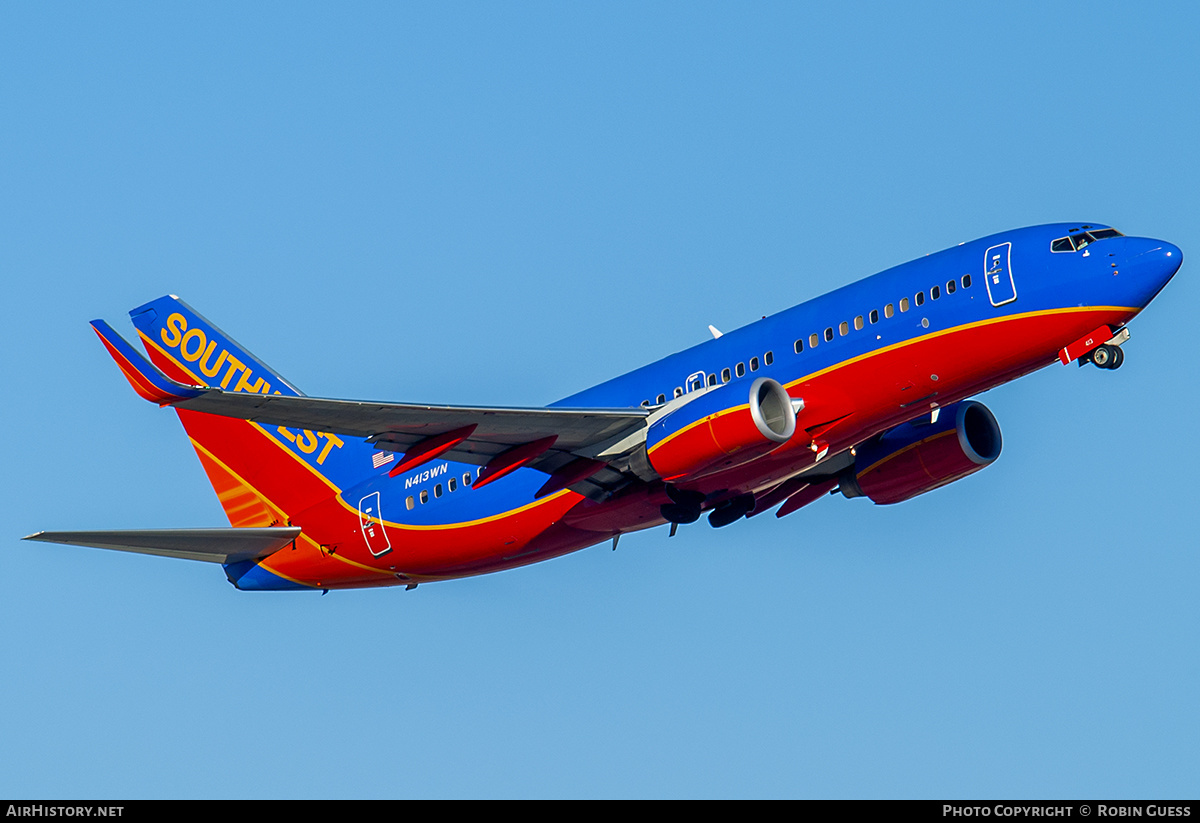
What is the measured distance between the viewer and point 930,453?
36844 millimetres

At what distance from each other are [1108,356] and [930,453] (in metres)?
6.68

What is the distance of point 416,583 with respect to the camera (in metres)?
38.8

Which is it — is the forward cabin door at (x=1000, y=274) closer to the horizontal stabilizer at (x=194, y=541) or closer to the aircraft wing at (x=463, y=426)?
the aircraft wing at (x=463, y=426)

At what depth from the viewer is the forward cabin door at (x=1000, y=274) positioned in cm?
3108

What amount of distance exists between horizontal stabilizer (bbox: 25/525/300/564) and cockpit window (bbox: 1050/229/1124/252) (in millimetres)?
20029

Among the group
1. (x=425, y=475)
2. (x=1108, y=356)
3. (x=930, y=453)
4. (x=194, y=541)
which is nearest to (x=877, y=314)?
(x=1108, y=356)

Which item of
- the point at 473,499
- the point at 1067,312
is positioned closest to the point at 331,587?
the point at 473,499

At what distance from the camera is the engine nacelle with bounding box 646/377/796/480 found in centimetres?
3114

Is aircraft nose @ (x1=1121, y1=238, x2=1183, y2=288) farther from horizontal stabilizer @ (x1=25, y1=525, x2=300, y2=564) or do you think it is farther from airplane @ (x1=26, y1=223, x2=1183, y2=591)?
horizontal stabilizer @ (x1=25, y1=525, x2=300, y2=564)

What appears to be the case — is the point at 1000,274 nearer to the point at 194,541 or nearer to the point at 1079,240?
the point at 1079,240

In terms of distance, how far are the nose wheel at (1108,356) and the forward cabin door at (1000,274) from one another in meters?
2.08
